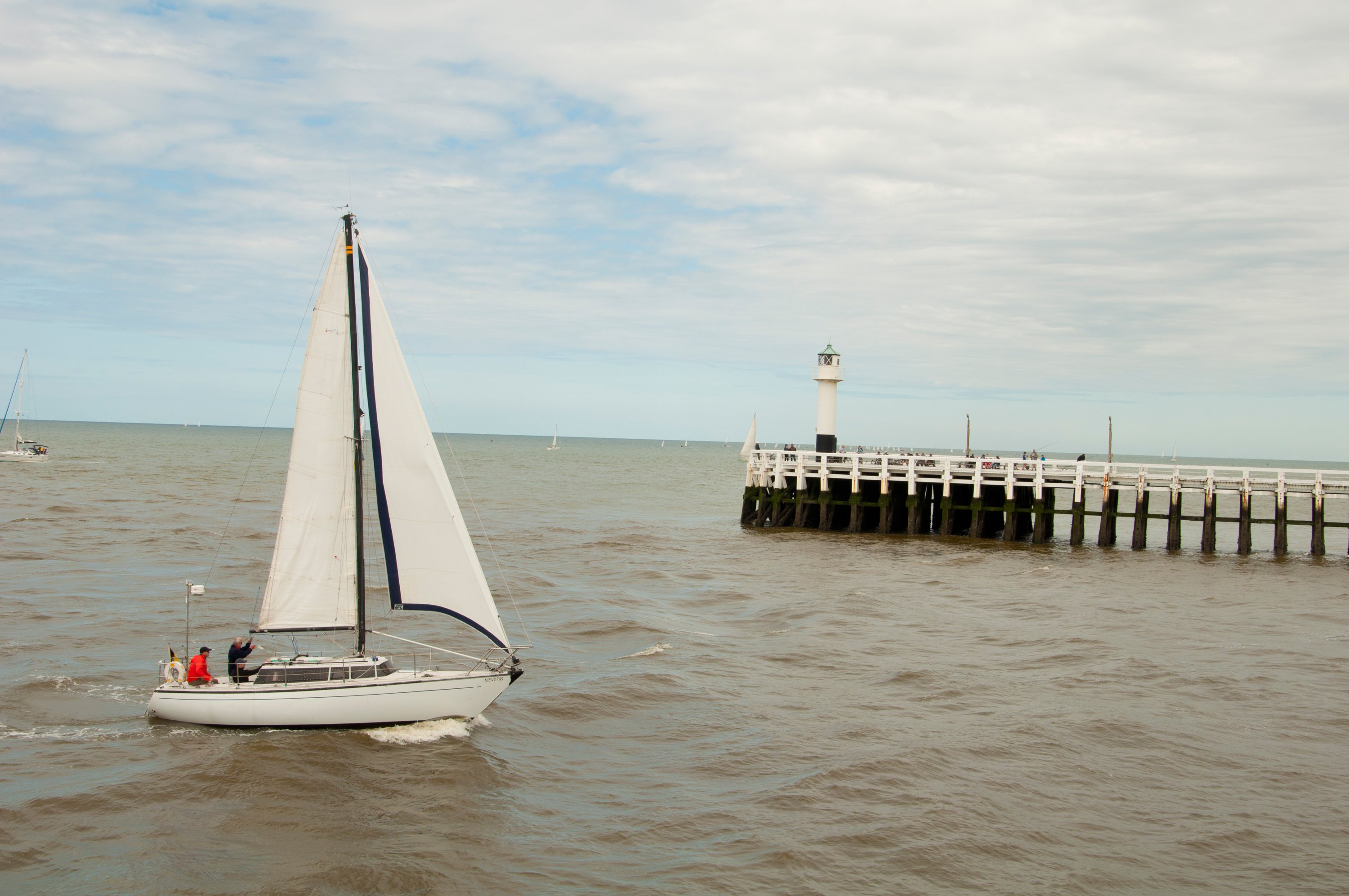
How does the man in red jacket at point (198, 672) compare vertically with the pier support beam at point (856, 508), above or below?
below

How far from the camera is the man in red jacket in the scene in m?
14.5

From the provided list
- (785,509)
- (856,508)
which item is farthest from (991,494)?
(785,509)

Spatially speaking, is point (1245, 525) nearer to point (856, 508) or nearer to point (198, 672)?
point (856, 508)

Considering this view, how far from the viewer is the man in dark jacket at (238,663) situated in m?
14.5

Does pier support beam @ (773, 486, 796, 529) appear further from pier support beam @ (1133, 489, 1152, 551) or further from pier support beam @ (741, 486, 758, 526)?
pier support beam @ (1133, 489, 1152, 551)

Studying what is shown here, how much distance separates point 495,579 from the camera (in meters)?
28.0

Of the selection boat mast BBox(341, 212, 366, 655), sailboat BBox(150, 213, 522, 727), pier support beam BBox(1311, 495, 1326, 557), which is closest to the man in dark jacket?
sailboat BBox(150, 213, 522, 727)

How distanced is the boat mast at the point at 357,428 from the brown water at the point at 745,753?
1877 millimetres

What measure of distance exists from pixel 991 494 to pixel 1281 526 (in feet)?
32.6

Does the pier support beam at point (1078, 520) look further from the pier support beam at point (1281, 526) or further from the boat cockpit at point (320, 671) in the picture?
the boat cockpit at point (320, 671)

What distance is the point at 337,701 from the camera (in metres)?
14.0

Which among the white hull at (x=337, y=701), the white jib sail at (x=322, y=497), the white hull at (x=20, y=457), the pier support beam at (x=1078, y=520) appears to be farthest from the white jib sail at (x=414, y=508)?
the white hull at (x=20, y=457)

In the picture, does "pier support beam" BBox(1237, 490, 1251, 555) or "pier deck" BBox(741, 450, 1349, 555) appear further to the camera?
"pier deck" BBox(741, 450, 1349, 555)

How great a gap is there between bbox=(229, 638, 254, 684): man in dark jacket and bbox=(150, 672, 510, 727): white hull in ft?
0.64
